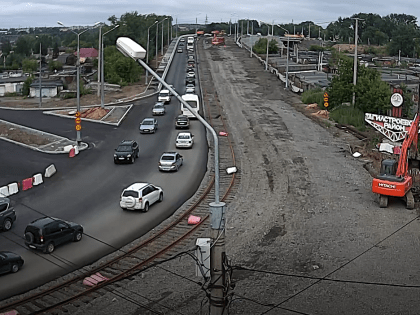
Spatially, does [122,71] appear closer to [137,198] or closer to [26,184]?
[26,184]

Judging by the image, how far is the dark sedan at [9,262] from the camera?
1975 cm

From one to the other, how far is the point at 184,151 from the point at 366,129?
18.2 metres

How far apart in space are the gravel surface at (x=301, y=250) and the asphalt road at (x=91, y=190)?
3.05 meters

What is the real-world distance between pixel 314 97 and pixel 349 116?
11.8m

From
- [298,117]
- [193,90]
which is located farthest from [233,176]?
[193,90]

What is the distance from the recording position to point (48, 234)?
22.4m

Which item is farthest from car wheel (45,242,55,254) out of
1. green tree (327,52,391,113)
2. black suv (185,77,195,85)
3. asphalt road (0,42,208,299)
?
black suv (185,77,195,85)

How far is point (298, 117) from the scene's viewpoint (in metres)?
57.9

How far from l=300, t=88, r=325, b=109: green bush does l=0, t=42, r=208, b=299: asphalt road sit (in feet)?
57.5

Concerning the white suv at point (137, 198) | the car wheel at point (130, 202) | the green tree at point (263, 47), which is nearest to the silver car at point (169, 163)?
the white suv at point (137, 198)

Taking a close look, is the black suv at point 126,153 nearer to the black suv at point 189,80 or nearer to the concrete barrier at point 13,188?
the concrete barrier at point 13,188

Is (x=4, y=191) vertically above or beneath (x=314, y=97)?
beneath

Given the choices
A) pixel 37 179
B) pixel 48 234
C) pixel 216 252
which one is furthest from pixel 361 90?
pixel 216 252

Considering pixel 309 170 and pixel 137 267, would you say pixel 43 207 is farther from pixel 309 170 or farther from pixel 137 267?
pixel 309 170
